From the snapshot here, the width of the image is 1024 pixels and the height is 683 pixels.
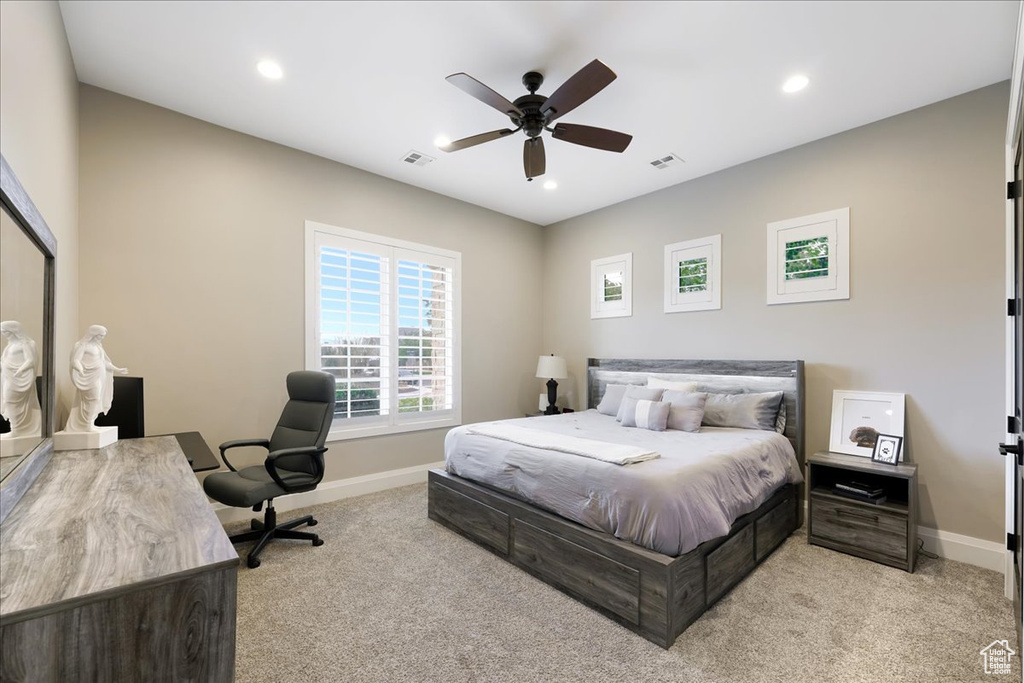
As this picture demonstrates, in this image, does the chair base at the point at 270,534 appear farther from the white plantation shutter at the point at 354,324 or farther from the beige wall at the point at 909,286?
the beige wall at the point at 909,286

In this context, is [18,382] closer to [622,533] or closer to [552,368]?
[622,533]

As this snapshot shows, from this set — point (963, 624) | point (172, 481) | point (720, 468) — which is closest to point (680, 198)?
point (720, 468)

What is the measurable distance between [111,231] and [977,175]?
5702mm

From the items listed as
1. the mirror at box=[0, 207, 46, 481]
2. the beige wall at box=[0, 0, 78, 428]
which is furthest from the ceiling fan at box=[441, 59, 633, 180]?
the mirror at box=[0, 207, 46, 481]

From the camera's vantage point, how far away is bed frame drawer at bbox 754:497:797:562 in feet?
9.23

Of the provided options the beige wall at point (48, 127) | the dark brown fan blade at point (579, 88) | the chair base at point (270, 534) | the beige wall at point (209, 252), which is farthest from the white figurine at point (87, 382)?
the dark brown fan blade at point (579, 88)

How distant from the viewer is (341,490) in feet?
13.1

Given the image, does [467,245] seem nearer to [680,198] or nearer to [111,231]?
[680,198]

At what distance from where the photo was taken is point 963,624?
86.5 inches

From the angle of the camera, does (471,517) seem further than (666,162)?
No

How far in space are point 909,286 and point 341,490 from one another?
471 centimetres

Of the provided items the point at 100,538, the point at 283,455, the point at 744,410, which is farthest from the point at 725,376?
the point at 100,538

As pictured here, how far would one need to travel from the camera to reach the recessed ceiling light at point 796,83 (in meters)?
2.76

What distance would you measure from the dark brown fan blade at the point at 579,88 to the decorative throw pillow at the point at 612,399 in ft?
8.46
